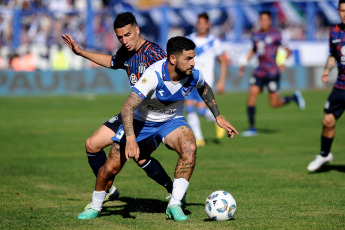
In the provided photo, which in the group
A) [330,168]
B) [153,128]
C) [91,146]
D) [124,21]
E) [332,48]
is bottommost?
[330,168]

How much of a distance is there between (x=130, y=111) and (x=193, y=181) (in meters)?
3.07

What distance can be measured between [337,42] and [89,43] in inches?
877

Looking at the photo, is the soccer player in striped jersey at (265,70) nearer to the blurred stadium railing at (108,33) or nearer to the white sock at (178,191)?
the white sock at (178,191)

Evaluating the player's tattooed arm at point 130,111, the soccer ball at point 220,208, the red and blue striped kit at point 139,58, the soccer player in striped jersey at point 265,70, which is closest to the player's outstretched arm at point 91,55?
the red and blue striped kit at point 139,58

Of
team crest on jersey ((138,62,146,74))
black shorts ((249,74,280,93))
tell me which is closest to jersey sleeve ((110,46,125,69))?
team crest on jersey ((138,62,146,74))

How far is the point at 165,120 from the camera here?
22.3 feet

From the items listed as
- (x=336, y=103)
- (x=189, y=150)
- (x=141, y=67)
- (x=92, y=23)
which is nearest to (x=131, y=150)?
(x=189, y=150)

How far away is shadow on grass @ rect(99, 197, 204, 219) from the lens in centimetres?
696

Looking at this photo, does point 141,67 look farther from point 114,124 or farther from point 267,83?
point 267,83

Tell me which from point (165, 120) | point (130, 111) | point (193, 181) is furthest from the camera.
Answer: point (193, 181)

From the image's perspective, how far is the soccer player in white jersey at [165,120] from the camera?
6.28 meters

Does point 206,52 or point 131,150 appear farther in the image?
point 206,52

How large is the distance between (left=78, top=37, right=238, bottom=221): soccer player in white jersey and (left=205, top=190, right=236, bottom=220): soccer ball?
276 mm

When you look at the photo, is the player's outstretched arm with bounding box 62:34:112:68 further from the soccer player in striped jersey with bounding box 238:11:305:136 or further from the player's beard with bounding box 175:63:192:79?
the soccer player in striped jersey with bounding box 238:11:305:136
